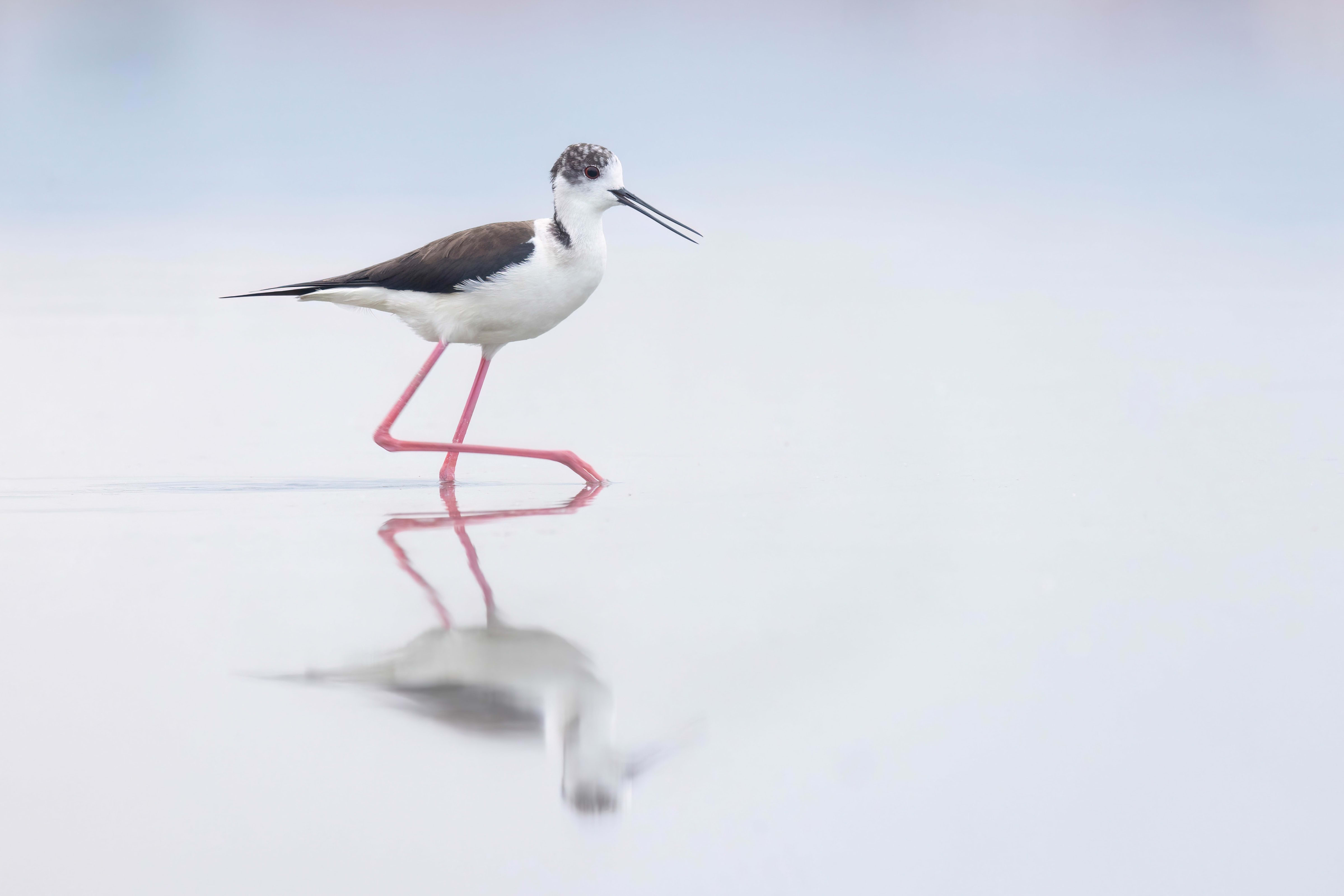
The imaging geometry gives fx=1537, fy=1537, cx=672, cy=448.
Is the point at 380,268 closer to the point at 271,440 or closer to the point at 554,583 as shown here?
the point at 271,440

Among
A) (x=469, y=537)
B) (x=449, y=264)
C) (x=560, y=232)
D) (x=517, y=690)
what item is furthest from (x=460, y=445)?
(x=517, y=690)

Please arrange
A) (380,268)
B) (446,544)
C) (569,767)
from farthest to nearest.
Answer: (380,268), (446,544), (569,767)

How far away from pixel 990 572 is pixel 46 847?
296cm

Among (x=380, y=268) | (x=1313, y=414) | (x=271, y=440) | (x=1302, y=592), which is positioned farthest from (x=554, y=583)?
(x=1313, y=414)

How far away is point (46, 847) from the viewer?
2.86 metres

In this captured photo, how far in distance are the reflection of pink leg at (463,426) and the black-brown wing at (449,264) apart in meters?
0.51

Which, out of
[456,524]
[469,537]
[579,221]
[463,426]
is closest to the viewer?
[469,537]

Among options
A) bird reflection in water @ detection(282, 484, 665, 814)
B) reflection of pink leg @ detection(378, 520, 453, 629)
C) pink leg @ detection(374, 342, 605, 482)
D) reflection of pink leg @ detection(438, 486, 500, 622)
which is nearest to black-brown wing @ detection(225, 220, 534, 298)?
pink leg @ detection(374, 342, 605, 482)

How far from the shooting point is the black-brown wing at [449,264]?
662 cm

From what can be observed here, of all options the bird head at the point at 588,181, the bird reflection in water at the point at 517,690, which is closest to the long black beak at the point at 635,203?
the bird head at the point at 588,181

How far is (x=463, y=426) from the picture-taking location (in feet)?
22.7

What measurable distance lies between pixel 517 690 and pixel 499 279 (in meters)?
3.30

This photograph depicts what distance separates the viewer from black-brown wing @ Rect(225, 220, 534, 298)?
662 centimetres

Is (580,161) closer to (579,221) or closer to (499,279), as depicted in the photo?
(579,221)
